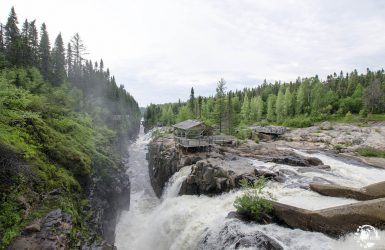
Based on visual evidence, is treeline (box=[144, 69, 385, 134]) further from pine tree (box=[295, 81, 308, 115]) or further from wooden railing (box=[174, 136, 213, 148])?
wooden railing (box=[174, 136, 213, 148])

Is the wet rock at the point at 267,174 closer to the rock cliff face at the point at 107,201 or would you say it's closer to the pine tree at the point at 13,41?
the rock cliff face at the point at 107,201

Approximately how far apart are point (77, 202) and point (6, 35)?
52.8m

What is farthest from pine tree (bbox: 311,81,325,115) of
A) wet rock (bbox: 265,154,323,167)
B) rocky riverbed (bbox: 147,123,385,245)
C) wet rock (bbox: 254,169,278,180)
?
wet rock (bbox: 254,169,278,180)

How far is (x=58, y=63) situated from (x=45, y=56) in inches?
114

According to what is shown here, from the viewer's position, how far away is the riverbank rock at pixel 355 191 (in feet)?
53.9

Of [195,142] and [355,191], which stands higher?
[195,142]

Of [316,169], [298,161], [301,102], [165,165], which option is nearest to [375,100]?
[301,102]

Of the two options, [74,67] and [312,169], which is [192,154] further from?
[74,67]

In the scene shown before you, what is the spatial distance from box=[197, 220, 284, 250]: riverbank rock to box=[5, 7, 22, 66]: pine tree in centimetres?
4863

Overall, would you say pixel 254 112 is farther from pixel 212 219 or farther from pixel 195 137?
pixel 212 219

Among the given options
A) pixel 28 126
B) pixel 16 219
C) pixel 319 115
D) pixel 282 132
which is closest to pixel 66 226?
pixel 16 219

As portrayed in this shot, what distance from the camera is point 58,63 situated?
59594 millimetres

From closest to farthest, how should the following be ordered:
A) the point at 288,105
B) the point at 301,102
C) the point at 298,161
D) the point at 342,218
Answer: the point at 342,218 → the point at 298,161 → the point at 301,102 → the point at 288,105

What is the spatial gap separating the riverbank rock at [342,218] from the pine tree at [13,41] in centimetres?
5270
